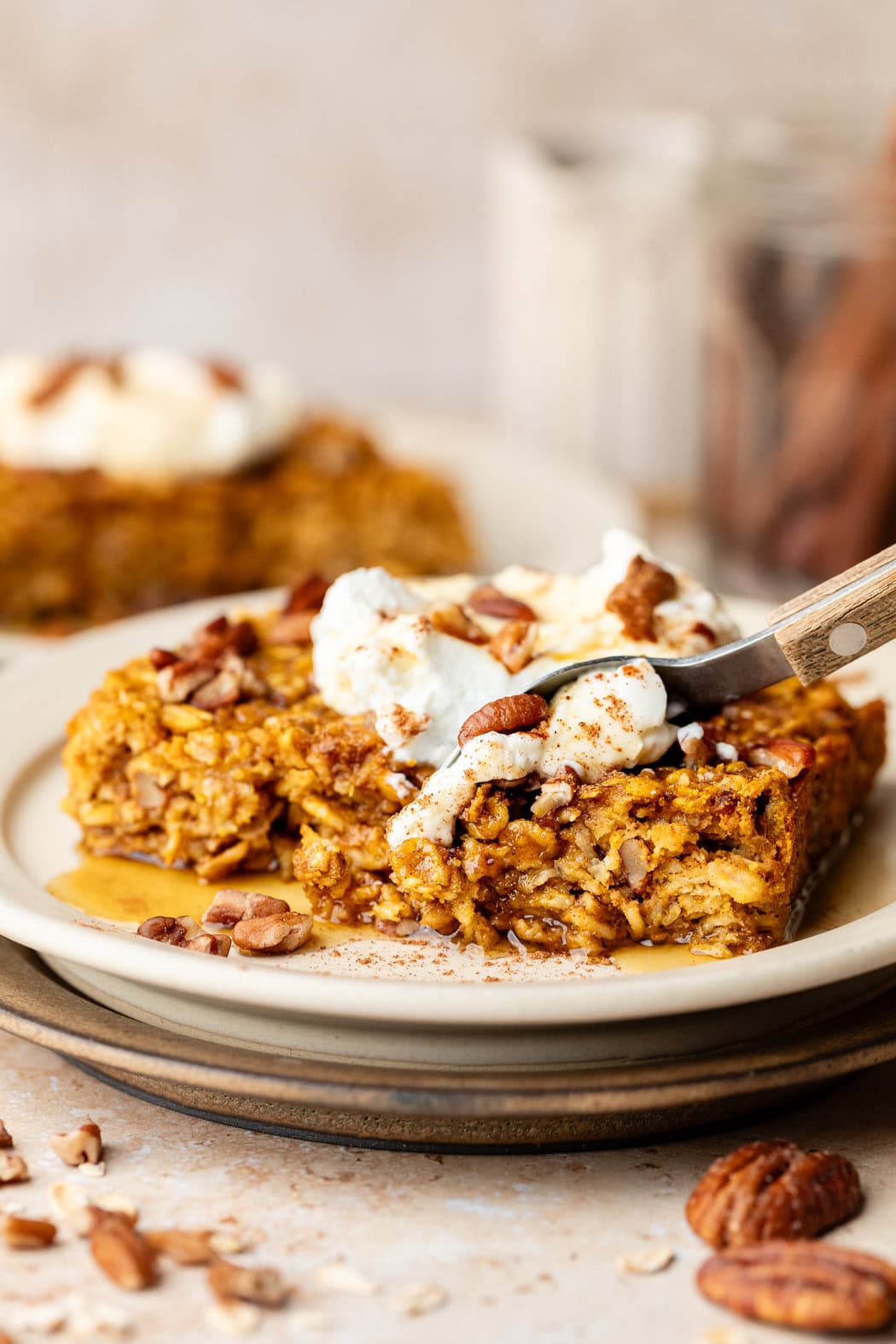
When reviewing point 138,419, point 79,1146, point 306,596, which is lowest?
point 138,419

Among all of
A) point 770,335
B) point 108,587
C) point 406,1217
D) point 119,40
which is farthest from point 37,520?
point 119,40

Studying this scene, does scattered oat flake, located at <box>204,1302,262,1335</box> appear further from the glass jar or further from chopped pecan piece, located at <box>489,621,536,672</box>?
the glass jar

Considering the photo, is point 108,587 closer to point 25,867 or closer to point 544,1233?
point 25,867

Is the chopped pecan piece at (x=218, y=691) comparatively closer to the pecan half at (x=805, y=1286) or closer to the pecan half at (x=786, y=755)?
the pecan half at (x=786, y=755)

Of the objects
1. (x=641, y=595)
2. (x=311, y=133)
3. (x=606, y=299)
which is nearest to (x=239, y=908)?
(x=641, y=595)

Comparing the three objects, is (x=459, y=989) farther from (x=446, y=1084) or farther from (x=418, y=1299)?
(x=418, y=1299)

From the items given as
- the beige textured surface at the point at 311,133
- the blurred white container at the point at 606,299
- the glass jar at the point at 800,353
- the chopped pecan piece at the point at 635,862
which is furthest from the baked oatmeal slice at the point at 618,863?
the beige textured surface at the point at 311,133

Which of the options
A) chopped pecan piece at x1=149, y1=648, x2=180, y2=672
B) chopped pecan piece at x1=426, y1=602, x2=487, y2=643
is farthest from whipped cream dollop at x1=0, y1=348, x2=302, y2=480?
chopped pecan piece at x1=426, y1=602, x2=487, y2=643
